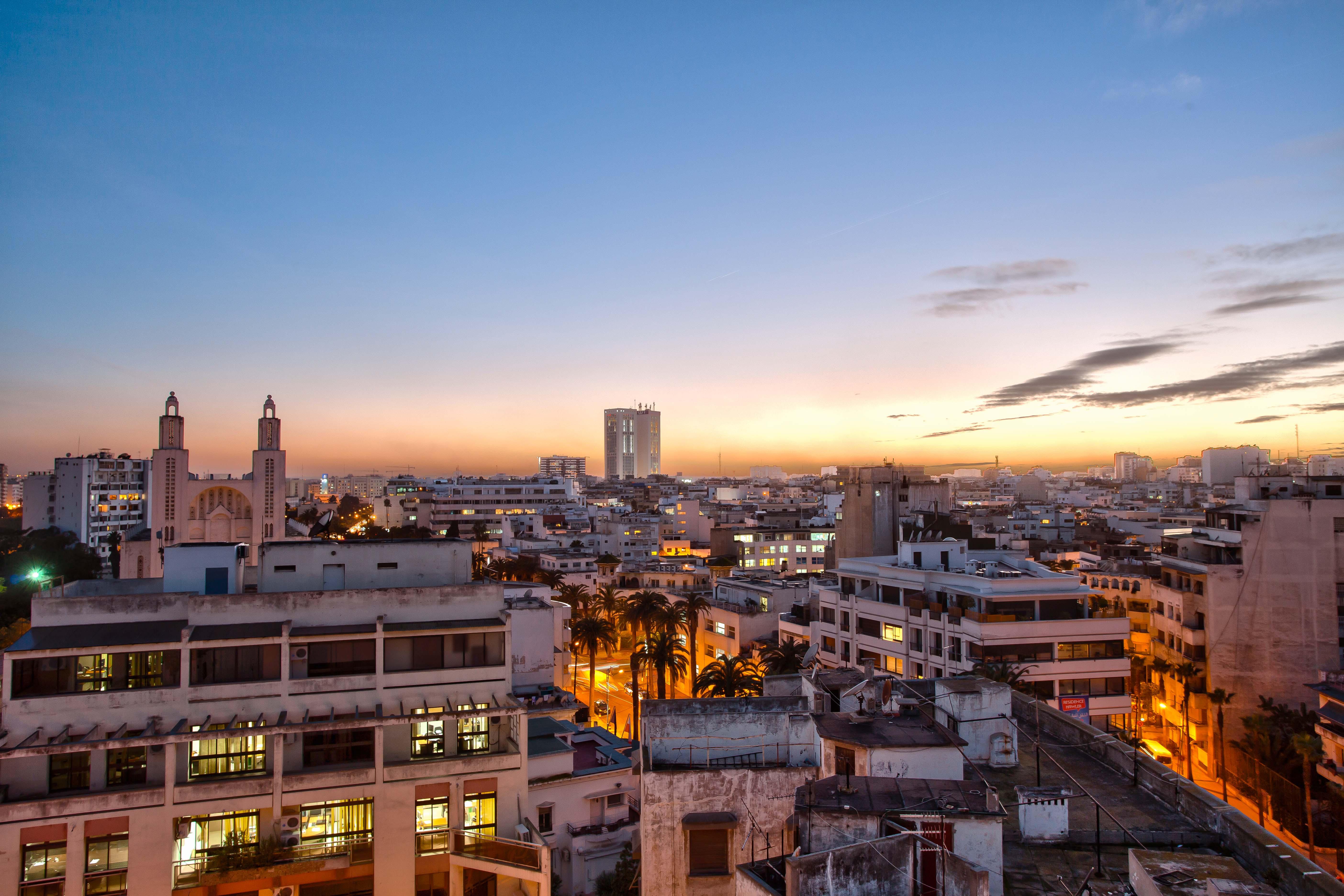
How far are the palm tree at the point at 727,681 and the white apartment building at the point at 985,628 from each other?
32.2 ft

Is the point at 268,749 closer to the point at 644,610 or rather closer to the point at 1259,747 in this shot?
the point at 644,610

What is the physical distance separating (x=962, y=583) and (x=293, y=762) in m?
34.2

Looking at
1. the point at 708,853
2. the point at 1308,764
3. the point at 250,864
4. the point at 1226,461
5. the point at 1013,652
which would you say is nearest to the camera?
the point at 708,853

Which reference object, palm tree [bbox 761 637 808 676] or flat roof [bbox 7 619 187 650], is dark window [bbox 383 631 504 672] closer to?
flat roof [bbox 7 619 187 650]

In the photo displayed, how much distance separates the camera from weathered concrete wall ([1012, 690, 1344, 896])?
1065cm

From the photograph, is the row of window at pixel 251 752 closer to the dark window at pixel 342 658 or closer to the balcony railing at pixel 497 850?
the dark window at pixel 342 658

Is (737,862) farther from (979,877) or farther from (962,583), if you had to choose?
(962,583)

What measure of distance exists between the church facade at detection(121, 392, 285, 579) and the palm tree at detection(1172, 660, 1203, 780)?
2874 inches

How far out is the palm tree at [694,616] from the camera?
57.7 m

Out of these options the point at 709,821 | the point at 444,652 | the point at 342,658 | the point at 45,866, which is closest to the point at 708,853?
the point at 709,821

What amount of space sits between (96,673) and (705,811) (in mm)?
19914

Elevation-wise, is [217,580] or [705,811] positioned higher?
[217,580]

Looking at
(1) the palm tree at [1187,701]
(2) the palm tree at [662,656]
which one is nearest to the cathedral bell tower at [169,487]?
(2) the palm tree at [662,656]

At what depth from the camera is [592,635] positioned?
5206 centimetres
